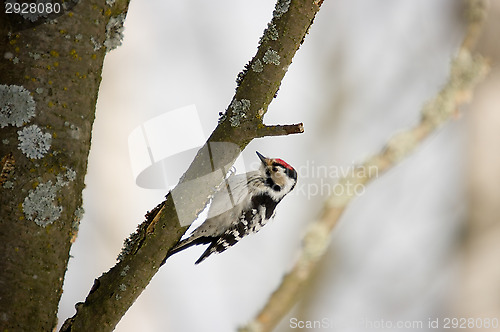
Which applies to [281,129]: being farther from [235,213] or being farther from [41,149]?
[235,213]

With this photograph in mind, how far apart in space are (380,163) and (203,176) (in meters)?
3.31

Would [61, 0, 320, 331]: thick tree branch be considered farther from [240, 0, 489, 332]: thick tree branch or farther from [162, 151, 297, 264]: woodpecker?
[240, 0, 489, 332]: thick tree branch

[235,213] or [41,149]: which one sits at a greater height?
[235,213]

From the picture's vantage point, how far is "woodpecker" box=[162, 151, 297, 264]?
12.2ft

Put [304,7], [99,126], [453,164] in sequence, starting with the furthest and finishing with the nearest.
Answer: [453,164], [99,126], [304,7]

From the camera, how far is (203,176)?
1897 millimetres

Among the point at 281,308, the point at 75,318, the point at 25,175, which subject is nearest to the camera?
the point at 25,175

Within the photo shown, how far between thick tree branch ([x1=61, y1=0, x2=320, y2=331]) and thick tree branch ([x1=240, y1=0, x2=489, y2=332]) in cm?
242

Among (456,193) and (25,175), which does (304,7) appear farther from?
(456,193)

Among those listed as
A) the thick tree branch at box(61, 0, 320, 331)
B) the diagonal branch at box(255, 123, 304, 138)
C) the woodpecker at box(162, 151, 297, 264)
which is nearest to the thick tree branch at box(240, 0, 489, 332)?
the woodpecker at box(162, 151, 297, 264)

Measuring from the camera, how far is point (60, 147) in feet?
5.67

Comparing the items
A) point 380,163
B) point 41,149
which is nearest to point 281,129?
point 41,149

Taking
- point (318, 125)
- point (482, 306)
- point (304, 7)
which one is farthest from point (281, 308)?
point (318, 125)

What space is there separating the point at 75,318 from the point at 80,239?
405cm
